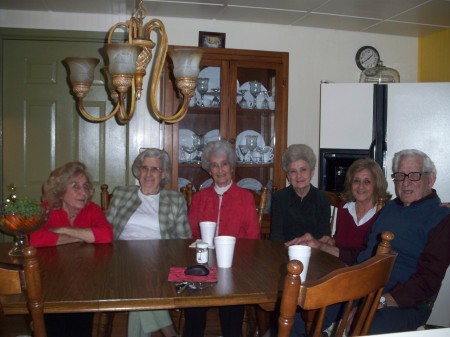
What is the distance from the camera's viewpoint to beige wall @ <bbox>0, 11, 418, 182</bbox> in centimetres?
358

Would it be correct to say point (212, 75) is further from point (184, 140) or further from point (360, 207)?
point (360, 207)

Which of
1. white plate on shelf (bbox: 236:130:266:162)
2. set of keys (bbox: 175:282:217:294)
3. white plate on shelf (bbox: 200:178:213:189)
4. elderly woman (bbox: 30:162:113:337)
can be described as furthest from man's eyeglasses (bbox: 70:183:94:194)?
white plate on shelf (bbox: 236:130:266:162)

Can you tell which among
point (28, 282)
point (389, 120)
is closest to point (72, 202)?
point (28, 282)

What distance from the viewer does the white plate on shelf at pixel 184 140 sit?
3525mm

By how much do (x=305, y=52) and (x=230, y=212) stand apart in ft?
5.81

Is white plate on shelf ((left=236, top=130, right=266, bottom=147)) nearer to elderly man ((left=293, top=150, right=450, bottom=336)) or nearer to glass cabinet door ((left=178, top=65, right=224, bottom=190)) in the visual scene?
glass cabinet door ((left=178, top=65, right=224, bottom=190))

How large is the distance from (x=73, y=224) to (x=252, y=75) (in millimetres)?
1855

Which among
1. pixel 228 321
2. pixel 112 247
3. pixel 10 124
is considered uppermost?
pixel 10 124

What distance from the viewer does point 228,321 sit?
7.46ft

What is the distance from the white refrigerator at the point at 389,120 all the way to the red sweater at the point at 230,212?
1.12 m

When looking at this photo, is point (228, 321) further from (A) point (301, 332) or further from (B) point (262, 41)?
(B) point (262, 41)

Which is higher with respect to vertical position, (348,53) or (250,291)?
(348,53)

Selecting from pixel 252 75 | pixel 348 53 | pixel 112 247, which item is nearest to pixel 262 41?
pixel 252 75

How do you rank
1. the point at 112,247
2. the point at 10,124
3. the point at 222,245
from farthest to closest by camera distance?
1. the point at 10,124
2. the point at 112,247
3. the point at 222,245
